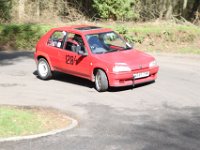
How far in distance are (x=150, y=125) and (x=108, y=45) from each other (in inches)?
195

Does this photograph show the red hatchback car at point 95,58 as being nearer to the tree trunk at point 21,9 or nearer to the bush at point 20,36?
the bush at point 20,36

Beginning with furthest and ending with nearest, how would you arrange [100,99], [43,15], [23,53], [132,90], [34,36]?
[43,15], [34,36], [23,53], [132,90], [100,99]

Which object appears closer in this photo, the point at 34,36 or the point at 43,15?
the point at 34,36

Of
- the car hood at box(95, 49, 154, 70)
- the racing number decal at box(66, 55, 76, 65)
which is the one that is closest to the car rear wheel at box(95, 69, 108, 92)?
the car hood at box(95, 49, 154, 70)

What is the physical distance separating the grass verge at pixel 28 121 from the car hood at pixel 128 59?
2822 millimetres

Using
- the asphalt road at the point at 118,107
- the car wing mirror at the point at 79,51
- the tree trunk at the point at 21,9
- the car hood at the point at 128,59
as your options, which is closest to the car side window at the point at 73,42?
the car wing mirror at the point at 79,51

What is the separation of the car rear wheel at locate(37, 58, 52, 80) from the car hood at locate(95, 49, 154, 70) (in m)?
2.43

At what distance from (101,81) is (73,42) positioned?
1.87 m

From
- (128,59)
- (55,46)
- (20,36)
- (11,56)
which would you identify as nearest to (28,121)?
(128,59)

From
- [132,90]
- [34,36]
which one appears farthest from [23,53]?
[132,90]

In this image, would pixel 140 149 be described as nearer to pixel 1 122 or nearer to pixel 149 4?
pixel 1 122

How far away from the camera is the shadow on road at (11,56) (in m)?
20.6

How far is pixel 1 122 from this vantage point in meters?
10.8

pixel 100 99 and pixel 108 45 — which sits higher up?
pixel 108 45
